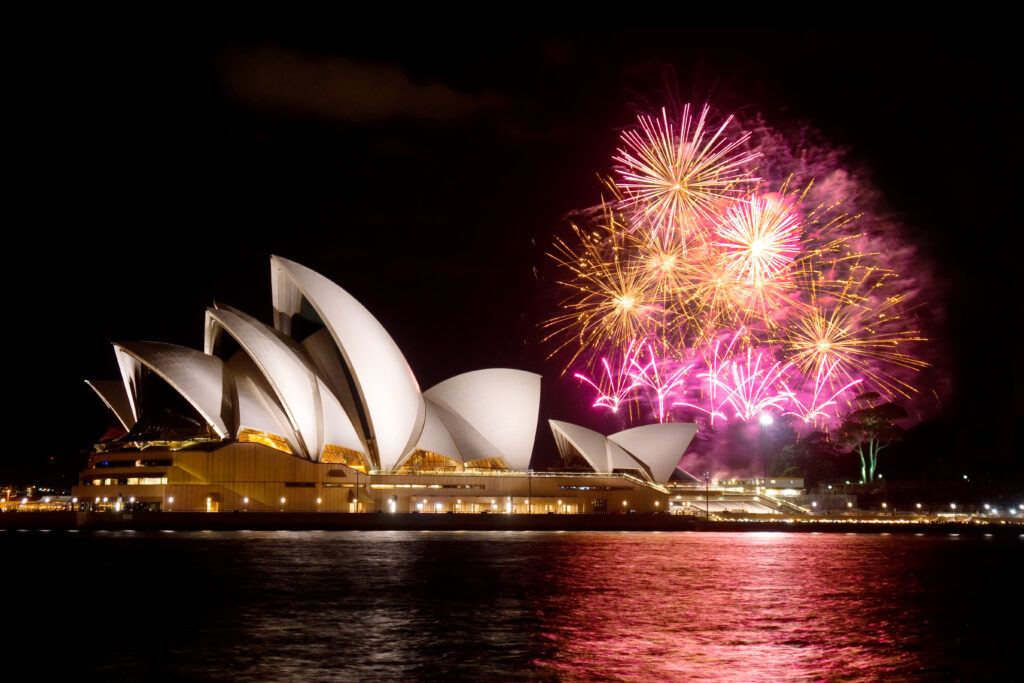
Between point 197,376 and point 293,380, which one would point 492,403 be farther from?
point 197,376

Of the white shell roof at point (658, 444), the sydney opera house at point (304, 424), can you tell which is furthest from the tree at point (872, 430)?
the sydney opera house at point (304, 424)

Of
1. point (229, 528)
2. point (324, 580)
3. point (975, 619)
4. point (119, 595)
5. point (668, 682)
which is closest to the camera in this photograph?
point (668, 682)

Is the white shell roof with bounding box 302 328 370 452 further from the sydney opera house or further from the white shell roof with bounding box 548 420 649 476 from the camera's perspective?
the white shell roof with bounding box 548 420 649 476

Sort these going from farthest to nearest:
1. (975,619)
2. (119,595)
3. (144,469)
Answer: (144,469) → (119,595) → (975,619)

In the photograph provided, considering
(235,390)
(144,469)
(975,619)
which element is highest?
(235,390)

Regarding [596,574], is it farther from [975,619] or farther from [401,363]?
[401,363]

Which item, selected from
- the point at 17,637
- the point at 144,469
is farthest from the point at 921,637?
the point at 144,469
